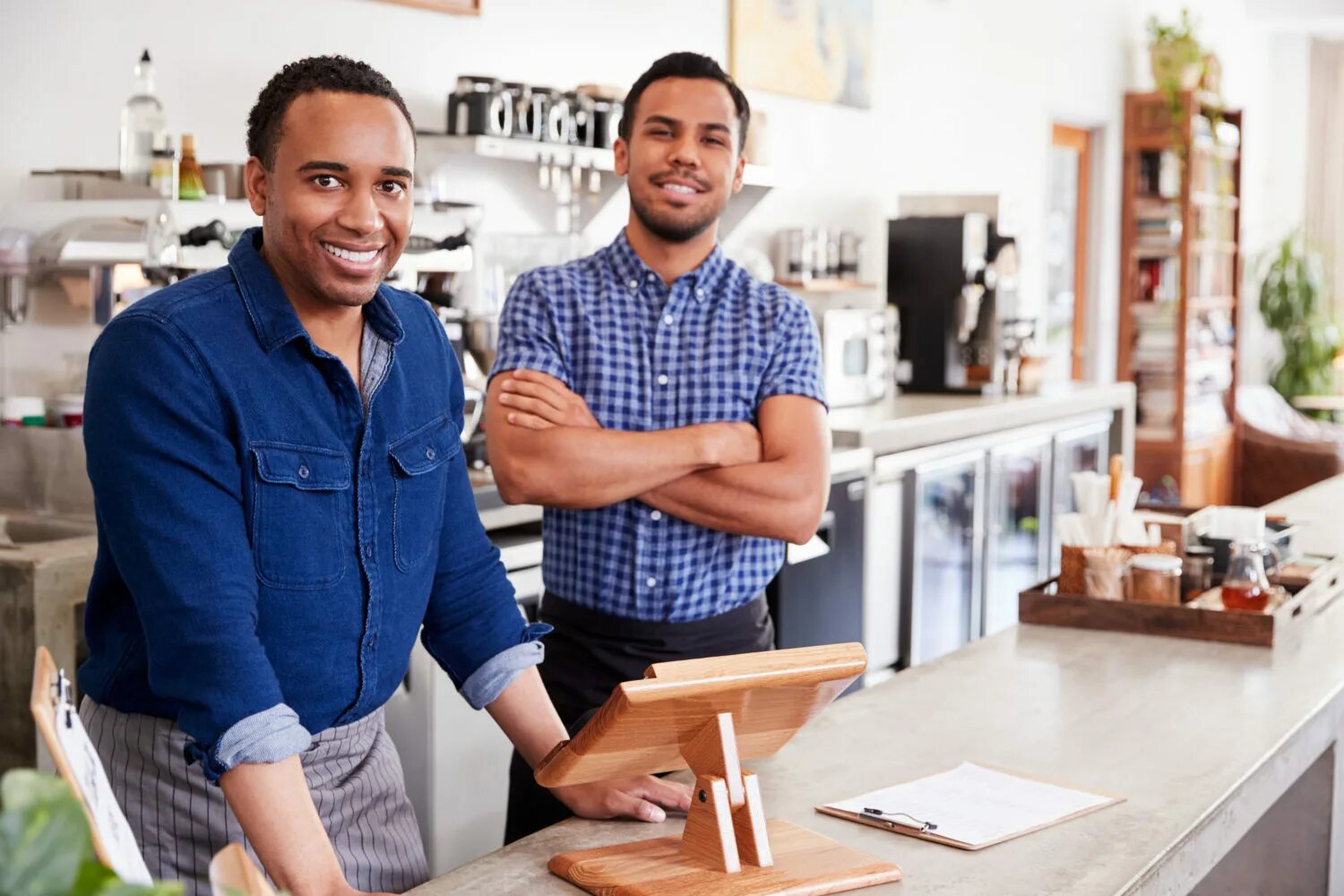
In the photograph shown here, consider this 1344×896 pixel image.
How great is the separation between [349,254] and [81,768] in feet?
2.18

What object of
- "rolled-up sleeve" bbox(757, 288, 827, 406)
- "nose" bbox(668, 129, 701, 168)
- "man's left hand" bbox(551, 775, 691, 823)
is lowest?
"man's left hand" bbox(551, 775, 691, 823)

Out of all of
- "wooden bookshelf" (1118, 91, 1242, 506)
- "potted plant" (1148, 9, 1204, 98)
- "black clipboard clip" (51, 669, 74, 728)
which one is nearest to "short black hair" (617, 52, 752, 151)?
"black clipboard clip" (51, 669, 74, 728)

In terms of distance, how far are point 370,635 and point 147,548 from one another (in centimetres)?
27

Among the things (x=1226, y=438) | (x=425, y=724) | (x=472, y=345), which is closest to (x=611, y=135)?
(x=472, y=345)

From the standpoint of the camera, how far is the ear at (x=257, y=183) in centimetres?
152

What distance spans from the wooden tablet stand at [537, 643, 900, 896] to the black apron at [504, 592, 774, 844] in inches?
27.4

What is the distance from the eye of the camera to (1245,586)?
253cm

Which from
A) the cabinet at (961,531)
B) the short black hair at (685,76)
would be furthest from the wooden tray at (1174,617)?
the cabinet at (961,531)

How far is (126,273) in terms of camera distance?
9.70 ft

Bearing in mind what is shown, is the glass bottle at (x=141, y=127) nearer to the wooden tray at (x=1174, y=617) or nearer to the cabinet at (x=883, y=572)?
the wooden tray at (x=1174, y=617)

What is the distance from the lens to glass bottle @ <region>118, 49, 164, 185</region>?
307 centimetres

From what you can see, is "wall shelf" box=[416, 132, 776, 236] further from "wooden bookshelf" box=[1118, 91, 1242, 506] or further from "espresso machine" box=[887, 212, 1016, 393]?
"wooden bookshelf" box=[1118, 91, 1242, 506]

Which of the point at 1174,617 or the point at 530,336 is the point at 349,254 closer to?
the point at 530,336

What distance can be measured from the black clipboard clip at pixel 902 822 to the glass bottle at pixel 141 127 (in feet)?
6.92
